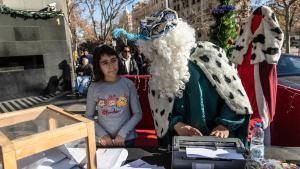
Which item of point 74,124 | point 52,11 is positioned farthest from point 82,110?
point 74,124

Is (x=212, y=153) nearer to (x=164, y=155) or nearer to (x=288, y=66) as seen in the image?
(x=164, y=155)

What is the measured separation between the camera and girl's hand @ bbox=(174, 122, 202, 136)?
A: 6.22 ft

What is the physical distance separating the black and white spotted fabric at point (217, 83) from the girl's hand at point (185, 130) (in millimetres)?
99

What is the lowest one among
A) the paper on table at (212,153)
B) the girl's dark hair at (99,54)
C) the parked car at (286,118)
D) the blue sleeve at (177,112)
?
the parked car at (286,118)

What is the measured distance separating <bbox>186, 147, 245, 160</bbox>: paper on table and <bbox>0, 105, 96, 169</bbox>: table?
1.53 feet

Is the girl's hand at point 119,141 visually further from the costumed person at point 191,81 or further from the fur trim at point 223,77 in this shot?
the fur trim at point 223,77

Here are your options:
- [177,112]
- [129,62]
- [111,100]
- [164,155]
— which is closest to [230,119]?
[177,112]

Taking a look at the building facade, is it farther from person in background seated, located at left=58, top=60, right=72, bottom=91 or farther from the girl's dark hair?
the girl's dark hair

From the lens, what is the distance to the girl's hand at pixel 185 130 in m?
1.90

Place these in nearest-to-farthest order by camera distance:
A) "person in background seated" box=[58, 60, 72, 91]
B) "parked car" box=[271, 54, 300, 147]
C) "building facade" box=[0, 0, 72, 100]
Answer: "parked car" box=[271, 54, 300, 147] → "building facade" box=[0, 0, 72, 100] → "person in background seated" box=[58, 60, 72, 91]

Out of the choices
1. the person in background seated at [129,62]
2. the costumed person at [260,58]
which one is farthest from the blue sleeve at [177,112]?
the person in background seated at [129,62]

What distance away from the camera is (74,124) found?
1304 mm

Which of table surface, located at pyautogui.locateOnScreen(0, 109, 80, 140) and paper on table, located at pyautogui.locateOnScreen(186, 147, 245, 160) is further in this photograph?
table surface, located at pyautogui.locateOnScreen(0, 109, 80, 140)

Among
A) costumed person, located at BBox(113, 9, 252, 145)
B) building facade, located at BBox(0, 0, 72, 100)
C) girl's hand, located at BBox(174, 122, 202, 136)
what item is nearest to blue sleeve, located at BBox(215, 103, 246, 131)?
costumed person, located at BBox(113, 9, 252, 145)
